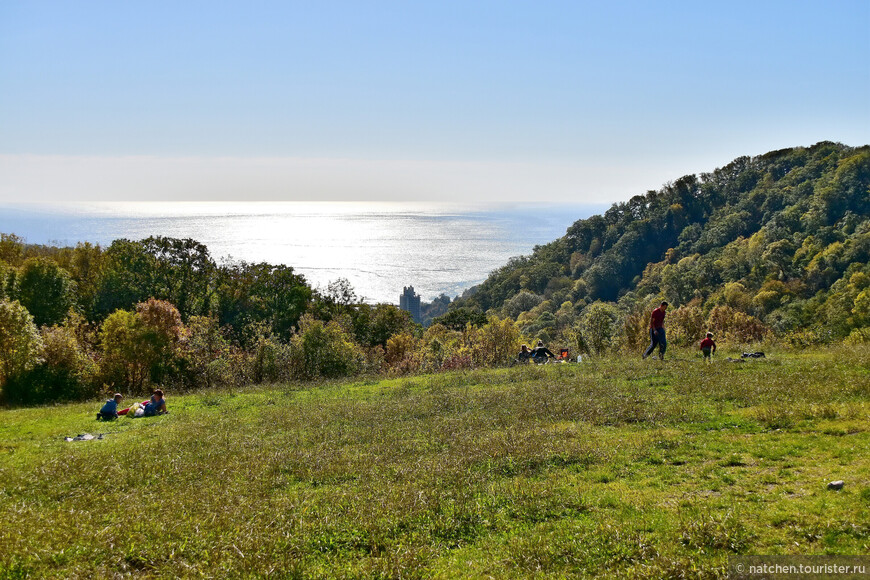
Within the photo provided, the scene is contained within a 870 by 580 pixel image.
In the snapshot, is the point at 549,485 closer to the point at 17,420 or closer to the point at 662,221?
the point at 17,420

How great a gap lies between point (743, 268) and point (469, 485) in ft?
429

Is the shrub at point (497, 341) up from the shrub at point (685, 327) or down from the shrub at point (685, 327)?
down

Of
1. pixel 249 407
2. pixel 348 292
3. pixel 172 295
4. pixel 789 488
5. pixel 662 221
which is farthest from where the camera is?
pixel 662 221

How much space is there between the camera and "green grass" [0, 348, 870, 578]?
789 centimetres

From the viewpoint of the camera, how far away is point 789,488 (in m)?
9.48

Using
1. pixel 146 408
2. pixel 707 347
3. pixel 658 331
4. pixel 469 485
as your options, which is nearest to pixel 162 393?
pixel 146 408

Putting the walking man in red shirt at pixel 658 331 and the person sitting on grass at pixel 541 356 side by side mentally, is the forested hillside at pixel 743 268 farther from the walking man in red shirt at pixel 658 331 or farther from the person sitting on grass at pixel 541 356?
the person sitting on grass at pixel 541 356

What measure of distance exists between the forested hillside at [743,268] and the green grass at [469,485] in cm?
2006

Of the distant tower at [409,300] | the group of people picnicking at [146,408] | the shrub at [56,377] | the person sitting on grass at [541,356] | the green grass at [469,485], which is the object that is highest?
the green grass at [469,485]

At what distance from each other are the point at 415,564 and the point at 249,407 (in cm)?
1699

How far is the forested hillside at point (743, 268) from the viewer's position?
6456 cm

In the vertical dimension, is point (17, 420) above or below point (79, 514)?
below

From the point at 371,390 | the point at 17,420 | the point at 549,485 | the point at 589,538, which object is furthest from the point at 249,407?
the point at 589,538

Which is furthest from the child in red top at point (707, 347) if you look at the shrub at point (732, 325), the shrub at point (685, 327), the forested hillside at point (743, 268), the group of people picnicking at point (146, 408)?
the shrub at point (732, 325)
